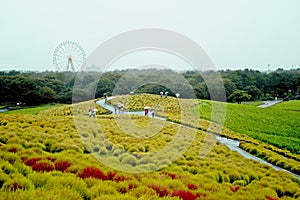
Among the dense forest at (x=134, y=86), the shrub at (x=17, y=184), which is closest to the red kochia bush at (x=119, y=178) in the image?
the shrub at (x=17, y=184)

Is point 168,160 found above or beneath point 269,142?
above

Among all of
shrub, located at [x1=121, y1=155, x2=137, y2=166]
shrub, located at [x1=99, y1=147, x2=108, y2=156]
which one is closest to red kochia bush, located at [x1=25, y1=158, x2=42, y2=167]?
shrub, located at [x1=121, y1=155, x2=137, y2=166]

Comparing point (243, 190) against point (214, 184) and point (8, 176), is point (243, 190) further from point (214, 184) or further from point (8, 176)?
point (8, 176)

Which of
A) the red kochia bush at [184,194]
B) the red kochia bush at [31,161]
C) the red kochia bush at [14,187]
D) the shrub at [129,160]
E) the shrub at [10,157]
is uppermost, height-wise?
the shrub at [10,157]

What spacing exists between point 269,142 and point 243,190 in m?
16.2

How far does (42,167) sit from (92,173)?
3.60ft

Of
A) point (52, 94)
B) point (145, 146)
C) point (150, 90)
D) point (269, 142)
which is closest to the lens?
point (145, 146)

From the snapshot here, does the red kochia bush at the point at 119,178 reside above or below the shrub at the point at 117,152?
above

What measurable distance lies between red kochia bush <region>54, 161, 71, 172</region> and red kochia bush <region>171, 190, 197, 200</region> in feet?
8.57

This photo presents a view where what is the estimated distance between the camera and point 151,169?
979cm

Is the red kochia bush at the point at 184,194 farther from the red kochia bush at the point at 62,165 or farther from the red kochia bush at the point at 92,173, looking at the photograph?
the red kochia bush at the point at 62,165

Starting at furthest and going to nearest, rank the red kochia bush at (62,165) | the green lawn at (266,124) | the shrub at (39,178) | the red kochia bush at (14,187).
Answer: the green lawn at (266,124) < the red kochia bush at (62,165) < the shrub at (39,178) < the red kochia bush at (14,187)

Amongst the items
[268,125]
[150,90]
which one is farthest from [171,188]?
→ [150,90]

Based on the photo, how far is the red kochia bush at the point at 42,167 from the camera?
6822 millimetres
